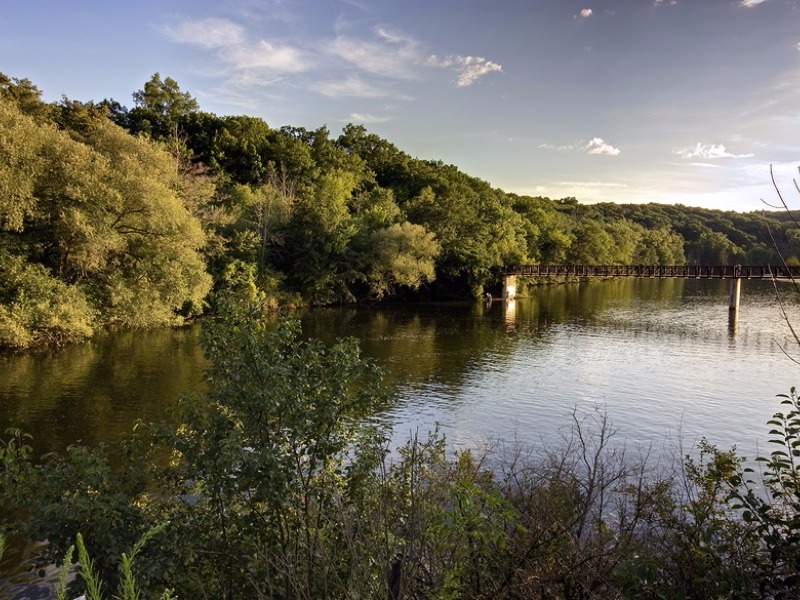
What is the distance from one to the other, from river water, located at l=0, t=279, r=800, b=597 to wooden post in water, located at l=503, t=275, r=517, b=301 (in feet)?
49.9

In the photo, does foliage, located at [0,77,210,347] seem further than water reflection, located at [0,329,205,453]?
Yes

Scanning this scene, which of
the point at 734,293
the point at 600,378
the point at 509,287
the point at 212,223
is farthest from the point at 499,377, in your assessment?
the point at 509,287

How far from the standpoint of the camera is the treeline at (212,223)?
29.1 metres

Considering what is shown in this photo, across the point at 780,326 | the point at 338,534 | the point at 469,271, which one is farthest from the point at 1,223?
the point at 780,326

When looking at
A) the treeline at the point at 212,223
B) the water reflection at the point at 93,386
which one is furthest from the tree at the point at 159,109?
the water reflection at the point at 93,386

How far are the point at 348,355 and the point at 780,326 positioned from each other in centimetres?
5069

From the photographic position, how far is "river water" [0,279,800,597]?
20.0 meters

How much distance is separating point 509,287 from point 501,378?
1545 inches

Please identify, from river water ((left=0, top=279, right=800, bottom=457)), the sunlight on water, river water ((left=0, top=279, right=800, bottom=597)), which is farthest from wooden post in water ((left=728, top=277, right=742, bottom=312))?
river water ((left=0, top=279, right=800, bottom=457))

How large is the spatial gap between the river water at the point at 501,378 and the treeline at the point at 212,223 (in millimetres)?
3560

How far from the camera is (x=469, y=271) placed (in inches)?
2475

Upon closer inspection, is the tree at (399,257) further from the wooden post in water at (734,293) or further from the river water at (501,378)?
the wooden post in water at (734,293)

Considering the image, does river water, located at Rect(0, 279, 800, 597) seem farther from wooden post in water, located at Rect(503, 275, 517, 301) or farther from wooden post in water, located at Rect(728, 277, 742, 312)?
wooden post in water, located at Rect(503, 275, 517, 301)

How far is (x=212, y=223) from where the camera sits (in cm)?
4691
